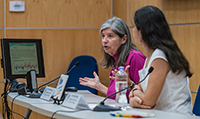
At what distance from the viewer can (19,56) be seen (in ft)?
8.94

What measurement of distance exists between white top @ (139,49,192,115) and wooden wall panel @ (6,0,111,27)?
278cm

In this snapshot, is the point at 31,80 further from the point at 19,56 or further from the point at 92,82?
the point at 92,82

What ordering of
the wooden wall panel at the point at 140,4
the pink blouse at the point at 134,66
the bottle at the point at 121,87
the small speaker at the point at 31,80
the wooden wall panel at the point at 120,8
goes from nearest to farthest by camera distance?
the bottle at the point at 121,87 < the pink blouse at the point at 134,66 < the small speaker at the point at 31,80 < the wooden wall panel at the point at 140,4 < the wooden wall panel at the point at 120,8

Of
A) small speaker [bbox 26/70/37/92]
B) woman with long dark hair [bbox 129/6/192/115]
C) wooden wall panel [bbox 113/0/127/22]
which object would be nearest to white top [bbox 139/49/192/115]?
woman with long dark hair [bbox 129/6/192/115]

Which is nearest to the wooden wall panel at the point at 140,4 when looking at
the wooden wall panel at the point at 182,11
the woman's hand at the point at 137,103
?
the wooden wall panel at the point at 182,11

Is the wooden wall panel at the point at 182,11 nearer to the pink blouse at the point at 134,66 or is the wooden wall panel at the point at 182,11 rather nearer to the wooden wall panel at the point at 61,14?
the pink blouse at the point at 134,66

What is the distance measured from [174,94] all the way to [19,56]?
5.22ft

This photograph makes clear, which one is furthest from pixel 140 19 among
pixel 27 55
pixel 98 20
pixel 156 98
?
pixel 98 20

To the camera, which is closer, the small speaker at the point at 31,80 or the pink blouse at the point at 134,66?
the pink blouse at the point at 134,66

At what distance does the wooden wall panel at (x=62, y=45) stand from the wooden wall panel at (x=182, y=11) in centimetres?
134

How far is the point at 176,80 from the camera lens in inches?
71.2

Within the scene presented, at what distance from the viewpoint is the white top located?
5.86 feet

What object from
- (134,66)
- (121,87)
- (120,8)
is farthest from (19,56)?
(120,8)

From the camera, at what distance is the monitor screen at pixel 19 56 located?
2.71 meters
